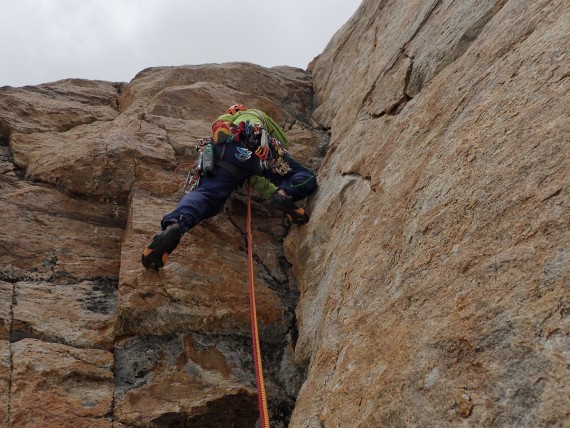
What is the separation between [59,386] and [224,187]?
9.09ft

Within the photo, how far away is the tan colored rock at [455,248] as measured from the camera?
91.0 inches

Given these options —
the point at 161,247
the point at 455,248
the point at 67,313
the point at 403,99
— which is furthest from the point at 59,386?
the point at 403,99

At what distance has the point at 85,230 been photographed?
6113 mm

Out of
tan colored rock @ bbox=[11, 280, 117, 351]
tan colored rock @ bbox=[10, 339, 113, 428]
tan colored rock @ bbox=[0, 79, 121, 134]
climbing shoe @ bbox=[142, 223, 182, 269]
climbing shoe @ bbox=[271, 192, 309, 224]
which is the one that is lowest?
tan colored rock @ bbox=[10, 339, 113, 428]

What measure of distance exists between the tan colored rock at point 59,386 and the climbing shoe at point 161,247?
941 millimetres

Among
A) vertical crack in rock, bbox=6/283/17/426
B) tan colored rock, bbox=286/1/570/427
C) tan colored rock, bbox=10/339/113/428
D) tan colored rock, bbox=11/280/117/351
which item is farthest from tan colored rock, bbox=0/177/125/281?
tan colored rock, bbox=286/1/570/427

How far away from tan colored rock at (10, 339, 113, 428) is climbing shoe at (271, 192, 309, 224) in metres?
2.43

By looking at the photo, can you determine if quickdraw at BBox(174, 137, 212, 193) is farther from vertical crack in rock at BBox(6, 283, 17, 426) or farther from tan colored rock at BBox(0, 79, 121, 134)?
tan colored rock at BBox(0, 79, 121, 134)

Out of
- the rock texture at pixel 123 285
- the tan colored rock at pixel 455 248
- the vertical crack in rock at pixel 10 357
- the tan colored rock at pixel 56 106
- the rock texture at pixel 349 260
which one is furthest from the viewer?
the tan colored rock at pixel 56 106

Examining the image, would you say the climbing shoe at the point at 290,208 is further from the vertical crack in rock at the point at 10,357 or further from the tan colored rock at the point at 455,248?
the vertical crack in rock at the point at 10,357

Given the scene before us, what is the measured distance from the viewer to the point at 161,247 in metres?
5.00

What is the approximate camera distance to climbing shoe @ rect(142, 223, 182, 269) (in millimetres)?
4992

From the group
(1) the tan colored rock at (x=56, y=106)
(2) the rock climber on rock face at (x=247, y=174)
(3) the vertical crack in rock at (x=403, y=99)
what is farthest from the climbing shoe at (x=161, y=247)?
(1) the tan colored rock at (x=56, y=106)

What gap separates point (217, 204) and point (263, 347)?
1.79 m
